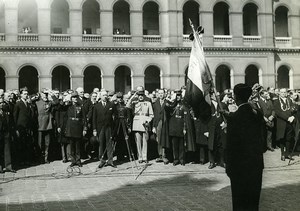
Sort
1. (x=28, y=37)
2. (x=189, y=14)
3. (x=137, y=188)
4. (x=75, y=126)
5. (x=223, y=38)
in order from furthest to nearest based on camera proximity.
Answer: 1. (x=189, y=14)
2. (x=223, y=38)
3. (x=28, y=37)
4. (x=75, y=126)
5. (x=137, y=188)

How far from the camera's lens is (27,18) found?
27656mm

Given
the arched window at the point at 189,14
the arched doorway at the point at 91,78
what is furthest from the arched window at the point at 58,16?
the arched window at the point at 189,14

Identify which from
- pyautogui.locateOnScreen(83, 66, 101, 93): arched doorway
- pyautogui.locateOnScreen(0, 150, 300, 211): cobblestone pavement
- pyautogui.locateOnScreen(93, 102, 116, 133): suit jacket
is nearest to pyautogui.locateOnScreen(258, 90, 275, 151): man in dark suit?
pyautogui.locateOnScreen(0, 150, 300, 211): cobblestone pavement

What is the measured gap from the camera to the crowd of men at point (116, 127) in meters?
12.2

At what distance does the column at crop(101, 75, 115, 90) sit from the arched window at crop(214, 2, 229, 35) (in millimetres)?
9226

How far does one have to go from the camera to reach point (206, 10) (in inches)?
1150

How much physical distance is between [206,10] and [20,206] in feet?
79.5

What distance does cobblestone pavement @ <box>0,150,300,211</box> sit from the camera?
7504mm

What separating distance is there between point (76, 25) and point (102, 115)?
1631 cm

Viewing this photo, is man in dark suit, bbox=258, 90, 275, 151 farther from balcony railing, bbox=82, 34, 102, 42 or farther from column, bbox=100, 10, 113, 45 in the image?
balcony railing, bbox=82, 34, 102, 42

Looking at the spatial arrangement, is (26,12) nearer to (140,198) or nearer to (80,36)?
(80,36)

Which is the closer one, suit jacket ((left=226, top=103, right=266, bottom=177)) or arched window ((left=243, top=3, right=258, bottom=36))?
suit jacket ((left=226, top=103, right=266, bottom=177))

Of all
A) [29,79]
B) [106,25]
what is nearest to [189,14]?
[106,25]

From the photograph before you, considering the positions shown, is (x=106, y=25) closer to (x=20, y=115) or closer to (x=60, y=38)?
(x=60, y=38)
